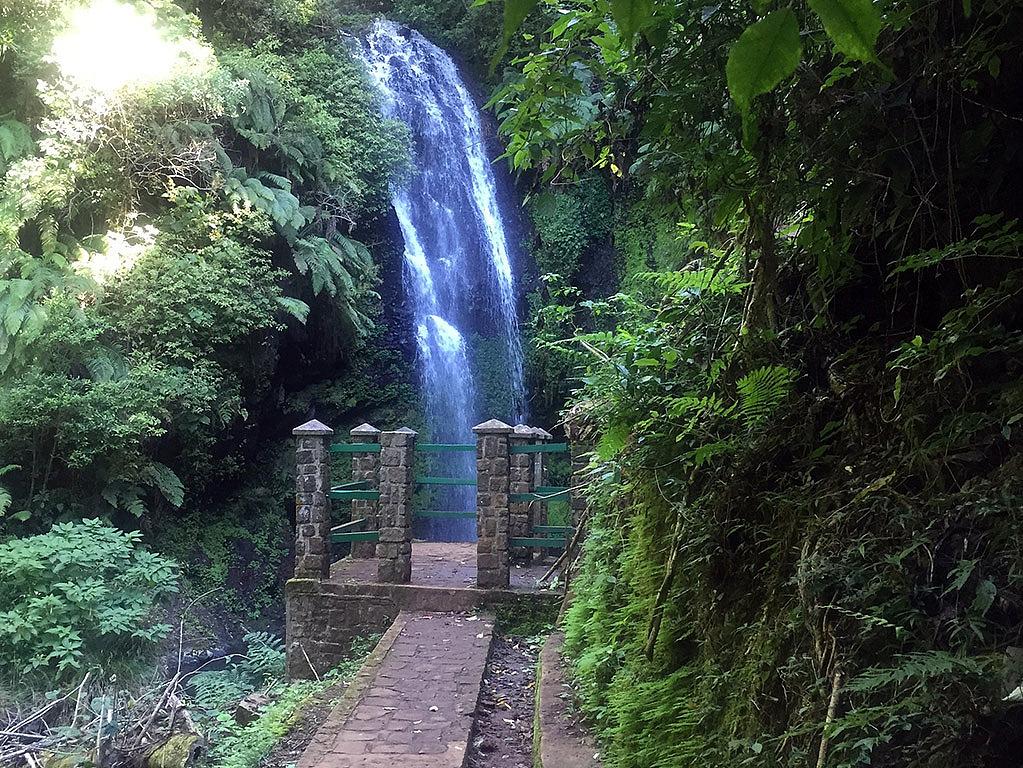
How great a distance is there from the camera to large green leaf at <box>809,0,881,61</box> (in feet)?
2.43

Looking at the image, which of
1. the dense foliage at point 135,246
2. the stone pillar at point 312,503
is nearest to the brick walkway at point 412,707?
the stone pillar at point 312,503

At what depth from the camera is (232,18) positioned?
11945 millimetres

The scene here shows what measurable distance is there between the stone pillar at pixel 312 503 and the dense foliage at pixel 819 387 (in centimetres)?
487

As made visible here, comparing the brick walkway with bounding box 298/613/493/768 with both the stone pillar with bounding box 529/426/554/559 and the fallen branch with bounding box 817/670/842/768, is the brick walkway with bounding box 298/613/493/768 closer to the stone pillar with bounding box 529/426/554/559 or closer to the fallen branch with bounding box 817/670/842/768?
the stone pillar with bounding box 529/426/554/559

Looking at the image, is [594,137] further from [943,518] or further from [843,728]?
[843,728]

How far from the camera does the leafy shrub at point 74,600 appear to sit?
685 cm

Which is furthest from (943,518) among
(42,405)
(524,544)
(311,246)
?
(311,246)

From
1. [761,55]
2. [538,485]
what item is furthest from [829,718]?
[538,485]

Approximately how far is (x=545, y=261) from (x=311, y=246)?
18.2ft

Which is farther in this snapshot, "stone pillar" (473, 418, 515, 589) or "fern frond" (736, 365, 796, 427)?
"stone pillar" (473, 418, 515, 589)

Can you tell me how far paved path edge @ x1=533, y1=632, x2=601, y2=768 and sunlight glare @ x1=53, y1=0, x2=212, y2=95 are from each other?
27.9 ft

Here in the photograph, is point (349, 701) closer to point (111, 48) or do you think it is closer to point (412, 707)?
point (412, 707)

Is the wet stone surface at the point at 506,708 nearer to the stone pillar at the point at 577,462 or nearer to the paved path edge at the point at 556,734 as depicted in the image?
the paved path edge at the point at 556,734

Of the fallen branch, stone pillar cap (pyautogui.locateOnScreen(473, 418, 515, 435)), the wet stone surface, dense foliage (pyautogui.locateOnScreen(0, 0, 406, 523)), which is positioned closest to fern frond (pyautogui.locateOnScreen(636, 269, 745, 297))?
the fallen branch
